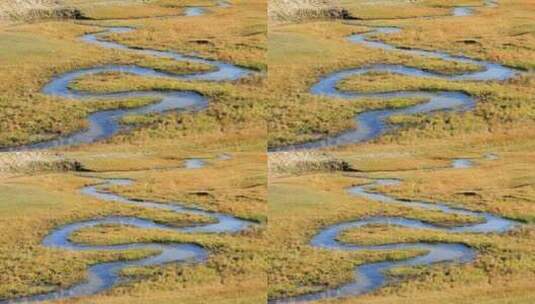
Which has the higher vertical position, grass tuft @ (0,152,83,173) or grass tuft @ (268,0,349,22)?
grass tuft @ (268,0,349,22)

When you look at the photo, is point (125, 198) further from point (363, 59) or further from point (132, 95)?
point (363, 59)

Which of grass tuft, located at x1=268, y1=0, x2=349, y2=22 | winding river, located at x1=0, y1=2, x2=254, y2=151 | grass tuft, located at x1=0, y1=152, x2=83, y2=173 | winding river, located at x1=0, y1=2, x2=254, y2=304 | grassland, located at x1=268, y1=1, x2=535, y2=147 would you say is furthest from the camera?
grass tuft, located at x1=268, y1=0, x2=349, y2=22

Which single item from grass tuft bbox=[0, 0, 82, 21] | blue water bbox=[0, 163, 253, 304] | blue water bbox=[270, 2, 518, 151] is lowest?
blue water bbox=[0, 163, 253, 304]

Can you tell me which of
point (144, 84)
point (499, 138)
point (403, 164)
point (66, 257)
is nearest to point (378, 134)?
point (403, 164)

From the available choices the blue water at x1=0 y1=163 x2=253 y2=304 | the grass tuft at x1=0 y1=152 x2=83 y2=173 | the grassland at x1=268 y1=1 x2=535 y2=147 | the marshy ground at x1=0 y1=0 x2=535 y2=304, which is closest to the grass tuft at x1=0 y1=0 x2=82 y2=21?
the marshy ground at x1=0 y1=0 x2=535 y2=304

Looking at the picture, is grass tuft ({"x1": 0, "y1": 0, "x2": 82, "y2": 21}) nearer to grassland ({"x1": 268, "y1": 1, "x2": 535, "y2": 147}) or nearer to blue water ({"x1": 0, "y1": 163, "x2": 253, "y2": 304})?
→ blue water ({"x1": 0, "y1": 163, "x2": 253, "y2": 304})

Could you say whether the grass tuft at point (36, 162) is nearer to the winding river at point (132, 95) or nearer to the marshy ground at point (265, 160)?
the marshy ground at point (265, 160)

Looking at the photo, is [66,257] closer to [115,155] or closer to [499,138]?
[115,155]
